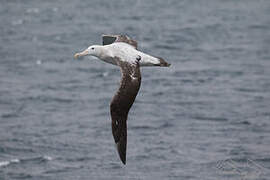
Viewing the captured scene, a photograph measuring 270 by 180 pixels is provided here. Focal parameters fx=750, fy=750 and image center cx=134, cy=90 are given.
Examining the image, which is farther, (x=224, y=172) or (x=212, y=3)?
(x=212, y=3)

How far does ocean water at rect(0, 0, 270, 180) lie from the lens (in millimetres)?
40469

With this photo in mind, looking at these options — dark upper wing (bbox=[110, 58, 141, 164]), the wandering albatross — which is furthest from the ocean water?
dark upper wing (bbox=[110, 58, 141, 164])

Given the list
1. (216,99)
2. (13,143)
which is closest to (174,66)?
(216,99)

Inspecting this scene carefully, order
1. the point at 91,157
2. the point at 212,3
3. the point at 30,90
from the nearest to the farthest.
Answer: the point at 91,157, the point at 30,90, the point at 212,3

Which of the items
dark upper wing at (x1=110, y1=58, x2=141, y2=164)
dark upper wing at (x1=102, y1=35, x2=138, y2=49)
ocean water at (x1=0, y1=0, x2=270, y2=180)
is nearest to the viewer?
dark upper wing at (x1=110, y1=58, x2=141, y2=164)

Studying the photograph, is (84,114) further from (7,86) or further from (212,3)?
(212,3)

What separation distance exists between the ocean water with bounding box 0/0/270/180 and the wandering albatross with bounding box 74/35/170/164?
38.4 ft

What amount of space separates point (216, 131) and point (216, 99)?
25.4ft

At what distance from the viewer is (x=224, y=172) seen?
3853 centimetres

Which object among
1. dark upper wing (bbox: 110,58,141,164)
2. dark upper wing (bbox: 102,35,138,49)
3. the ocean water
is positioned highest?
dark upper wing (bbox: 102,35,138,49)

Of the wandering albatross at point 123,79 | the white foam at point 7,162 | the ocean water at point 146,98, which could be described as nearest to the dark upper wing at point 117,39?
the wandering albatross at point 123,79

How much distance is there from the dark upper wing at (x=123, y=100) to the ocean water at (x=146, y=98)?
39.4ft

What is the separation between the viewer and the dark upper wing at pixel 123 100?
20250 mm

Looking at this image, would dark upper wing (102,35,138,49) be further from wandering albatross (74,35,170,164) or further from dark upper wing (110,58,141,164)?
dark upper wing (110,58,141,164)
